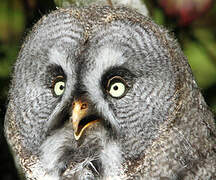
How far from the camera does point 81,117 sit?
88.0 inches

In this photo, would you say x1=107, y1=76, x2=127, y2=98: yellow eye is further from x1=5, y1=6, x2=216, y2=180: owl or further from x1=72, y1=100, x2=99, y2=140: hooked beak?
x1=72, y1=100, x2=99, y2=140: hooked beak

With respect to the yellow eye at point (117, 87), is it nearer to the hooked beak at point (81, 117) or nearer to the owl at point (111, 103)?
the owl at point (111, 103)

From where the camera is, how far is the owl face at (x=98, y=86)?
90.3 inches

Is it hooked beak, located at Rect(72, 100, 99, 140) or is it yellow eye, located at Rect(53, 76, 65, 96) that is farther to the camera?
yellow eye, located at Rect(53, 76, 65, 96)

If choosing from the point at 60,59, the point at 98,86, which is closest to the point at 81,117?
the point at 98,86

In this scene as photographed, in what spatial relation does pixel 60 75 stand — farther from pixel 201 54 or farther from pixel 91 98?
pixel 201 54

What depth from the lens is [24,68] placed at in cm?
256

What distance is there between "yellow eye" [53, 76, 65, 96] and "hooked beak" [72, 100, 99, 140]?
0.50 ft

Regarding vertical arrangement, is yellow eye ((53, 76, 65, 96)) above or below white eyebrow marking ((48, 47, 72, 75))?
below

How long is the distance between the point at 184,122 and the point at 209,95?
92 centimetres

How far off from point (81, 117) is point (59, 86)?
23cm

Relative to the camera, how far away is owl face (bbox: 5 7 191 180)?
229 cm

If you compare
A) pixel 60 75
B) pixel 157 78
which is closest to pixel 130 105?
pixel 157 78

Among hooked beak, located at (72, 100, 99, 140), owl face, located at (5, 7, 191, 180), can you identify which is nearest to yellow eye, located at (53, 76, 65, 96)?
owl face, located at (5, 7, 191, 180)
